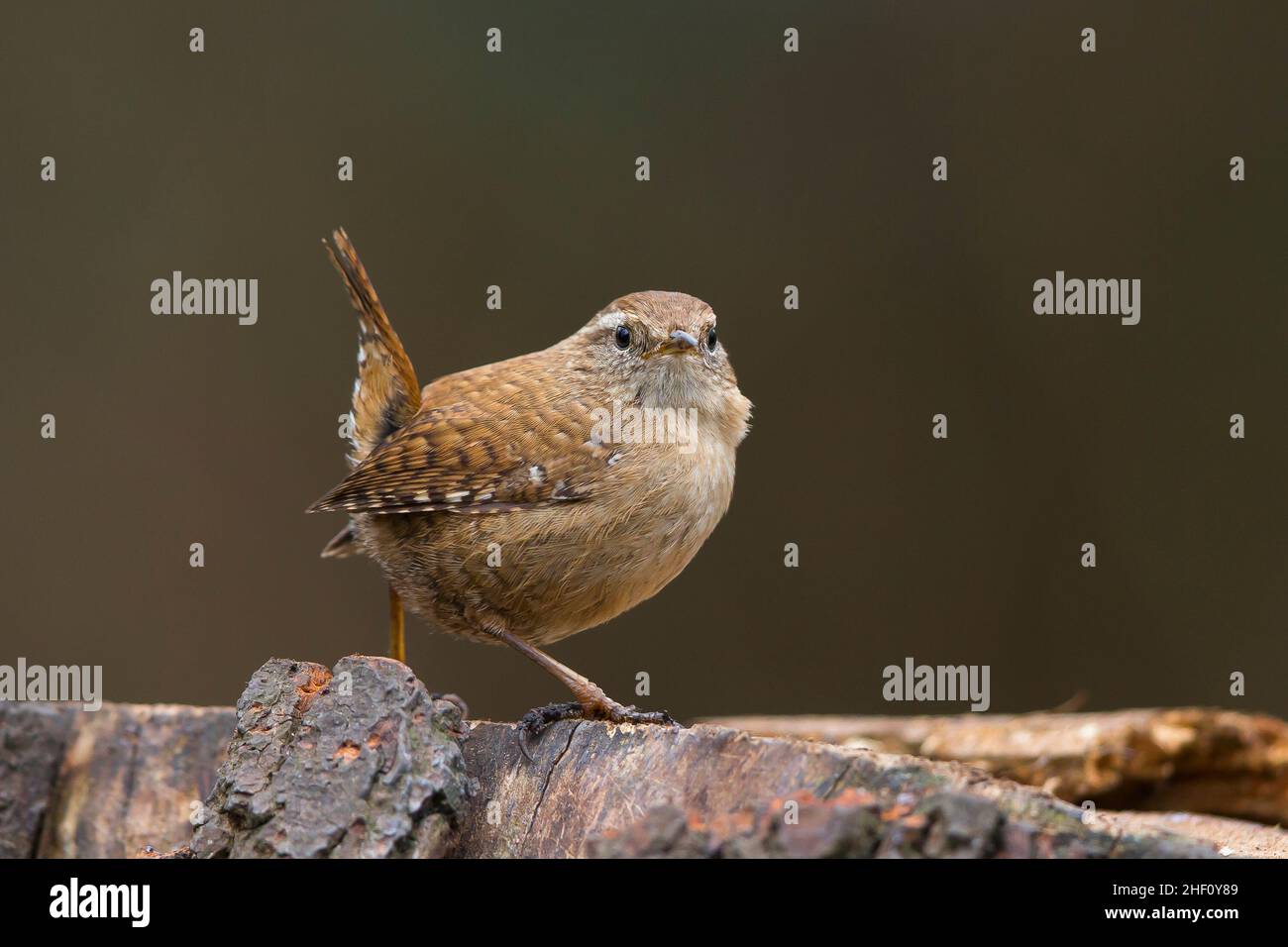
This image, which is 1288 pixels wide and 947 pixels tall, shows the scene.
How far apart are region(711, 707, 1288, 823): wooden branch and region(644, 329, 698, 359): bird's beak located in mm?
1390

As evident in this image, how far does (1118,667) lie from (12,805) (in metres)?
4.81

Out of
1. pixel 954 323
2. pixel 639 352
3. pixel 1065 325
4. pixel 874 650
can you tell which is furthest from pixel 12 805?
pixel 1065 325

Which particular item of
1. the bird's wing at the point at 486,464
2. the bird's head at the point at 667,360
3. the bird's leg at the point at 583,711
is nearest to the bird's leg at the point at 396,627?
the bird's wing at the point at 486,464

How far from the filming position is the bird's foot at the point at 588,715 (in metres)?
2.84

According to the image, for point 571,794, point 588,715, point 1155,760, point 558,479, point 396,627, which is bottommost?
point 1155,760

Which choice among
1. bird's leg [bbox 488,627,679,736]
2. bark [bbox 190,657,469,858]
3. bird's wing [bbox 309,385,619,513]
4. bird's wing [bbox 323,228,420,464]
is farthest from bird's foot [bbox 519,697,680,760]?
bird's wing [bbox 323,228,420,464]

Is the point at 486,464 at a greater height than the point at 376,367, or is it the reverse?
the point at 376,367

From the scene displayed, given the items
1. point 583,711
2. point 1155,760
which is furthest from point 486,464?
point 1155,760

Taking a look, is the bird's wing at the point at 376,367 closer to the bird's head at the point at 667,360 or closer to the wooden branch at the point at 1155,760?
the bird's head at the point at 667,360

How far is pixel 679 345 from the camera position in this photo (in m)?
3.56

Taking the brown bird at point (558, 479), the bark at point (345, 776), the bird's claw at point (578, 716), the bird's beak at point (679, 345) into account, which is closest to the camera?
the bark at point (345, 776)

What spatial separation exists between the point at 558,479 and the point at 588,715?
63 centimetres

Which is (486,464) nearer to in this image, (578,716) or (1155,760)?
(578,716)

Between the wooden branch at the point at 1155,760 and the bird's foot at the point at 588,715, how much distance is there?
1301 millimetres
